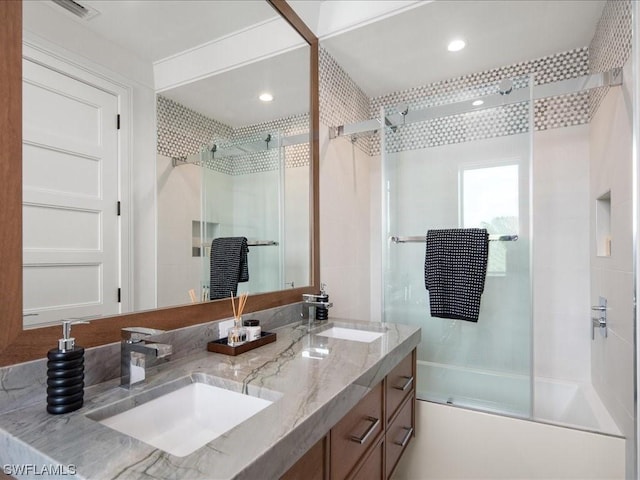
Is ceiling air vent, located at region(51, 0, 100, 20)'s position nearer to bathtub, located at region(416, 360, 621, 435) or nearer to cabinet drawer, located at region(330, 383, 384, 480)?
cabinet drawer, located at region(330, 383, 384, 480)

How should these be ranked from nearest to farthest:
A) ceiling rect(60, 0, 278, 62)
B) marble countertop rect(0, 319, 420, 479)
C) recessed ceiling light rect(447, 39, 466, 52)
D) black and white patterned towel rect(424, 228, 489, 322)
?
marble countertop rect(0, 319, 420, 479) → ceiling rect(60, 0, 278, 62) → black and white patterned towel rect(424, 228, 489, 322) → recessed ceiling light rect(447, 39, 466, 52)

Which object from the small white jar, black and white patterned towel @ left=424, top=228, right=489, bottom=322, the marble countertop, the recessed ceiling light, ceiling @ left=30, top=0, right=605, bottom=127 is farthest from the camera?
the recessed ceiling light

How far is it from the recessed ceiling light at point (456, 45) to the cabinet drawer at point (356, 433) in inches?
83.1

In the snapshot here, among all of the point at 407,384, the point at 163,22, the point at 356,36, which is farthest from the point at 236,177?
the point at 356,36

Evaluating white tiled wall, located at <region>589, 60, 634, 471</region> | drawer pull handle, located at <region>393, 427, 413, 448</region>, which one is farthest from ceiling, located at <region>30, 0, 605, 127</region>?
drawer pull handle, located at <region>393, 427, 413, 448</region>

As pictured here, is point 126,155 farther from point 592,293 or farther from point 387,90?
point 592,293

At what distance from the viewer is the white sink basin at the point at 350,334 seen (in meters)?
1.62

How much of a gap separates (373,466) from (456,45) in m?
2.38

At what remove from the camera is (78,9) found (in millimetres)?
937

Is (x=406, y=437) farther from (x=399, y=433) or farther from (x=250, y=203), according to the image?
(x=250, y=203)

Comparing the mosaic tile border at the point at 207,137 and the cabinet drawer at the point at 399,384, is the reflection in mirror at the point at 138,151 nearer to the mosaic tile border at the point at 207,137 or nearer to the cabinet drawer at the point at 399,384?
the mosaic tile border at the point at 207,137

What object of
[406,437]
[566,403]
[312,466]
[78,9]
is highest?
[78,9]

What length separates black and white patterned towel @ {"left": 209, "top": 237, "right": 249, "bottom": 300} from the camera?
1.35 metres

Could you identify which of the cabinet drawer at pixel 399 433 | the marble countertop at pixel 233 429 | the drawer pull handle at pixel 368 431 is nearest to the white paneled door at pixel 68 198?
the marble countertop at pixel 233 429
